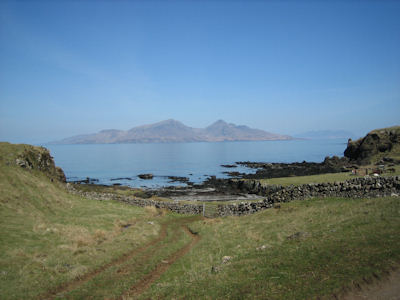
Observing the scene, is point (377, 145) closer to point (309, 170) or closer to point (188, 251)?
point (309, 170)

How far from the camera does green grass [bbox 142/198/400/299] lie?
10.0 meters

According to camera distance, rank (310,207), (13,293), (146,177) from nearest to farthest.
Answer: (13,293), (310,207), (146,177)

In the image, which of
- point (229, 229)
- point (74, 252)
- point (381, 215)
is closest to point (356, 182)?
point (381, 215)

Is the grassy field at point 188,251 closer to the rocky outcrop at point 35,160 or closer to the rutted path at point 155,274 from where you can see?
the rutted path at point 155,274

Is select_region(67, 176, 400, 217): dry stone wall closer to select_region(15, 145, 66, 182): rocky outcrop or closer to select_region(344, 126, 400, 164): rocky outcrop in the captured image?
select_region(15, 145, 66, 182): rocky outcrop

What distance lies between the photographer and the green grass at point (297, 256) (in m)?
10.0

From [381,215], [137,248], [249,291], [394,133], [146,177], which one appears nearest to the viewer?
[249,291]

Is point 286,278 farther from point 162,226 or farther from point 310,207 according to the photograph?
point 162,226

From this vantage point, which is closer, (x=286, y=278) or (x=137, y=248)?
(x=286, y=278)

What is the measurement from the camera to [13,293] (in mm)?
13375

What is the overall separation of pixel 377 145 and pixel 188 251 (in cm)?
9709

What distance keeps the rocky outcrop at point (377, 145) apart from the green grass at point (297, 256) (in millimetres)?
78977

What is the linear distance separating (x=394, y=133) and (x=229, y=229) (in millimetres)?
94965

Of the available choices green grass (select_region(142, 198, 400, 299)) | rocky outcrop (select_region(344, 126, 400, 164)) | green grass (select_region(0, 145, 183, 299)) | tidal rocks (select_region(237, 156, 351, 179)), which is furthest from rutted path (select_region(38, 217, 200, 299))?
rocky outcrop (select_region(344, 126, 400, 164))
